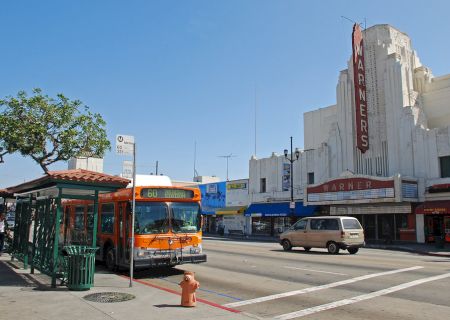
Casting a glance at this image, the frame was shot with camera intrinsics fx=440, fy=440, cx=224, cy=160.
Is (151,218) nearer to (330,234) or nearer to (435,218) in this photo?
(330,234)

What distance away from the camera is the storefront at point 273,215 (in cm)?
4109

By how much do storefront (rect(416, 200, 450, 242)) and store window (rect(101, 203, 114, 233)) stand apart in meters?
24.3

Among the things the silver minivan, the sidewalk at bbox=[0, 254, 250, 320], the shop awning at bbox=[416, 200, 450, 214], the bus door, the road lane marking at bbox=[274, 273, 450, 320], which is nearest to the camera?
the sidewalk at bbox=[0, 254, 250, 320]

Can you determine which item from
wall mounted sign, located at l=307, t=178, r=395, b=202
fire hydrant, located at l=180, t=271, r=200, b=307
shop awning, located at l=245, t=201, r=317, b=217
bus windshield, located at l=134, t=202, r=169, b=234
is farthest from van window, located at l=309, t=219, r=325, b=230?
shop awning, located at l=245, t=201, r=317, b=217

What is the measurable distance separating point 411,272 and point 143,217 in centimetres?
882

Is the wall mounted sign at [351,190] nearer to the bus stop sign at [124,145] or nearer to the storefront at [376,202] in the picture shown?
the storefront at [376,202]

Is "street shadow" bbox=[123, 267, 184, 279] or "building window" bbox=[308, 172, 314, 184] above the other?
"building window" bbox=[308, 172, 314, 184]

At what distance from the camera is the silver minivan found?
21672mm

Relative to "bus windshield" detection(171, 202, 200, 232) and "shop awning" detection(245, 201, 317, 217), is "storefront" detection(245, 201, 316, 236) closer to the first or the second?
"shop awning" detection(245, 201, 317, 217)

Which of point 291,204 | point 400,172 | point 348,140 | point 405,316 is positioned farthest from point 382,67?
point 405,316

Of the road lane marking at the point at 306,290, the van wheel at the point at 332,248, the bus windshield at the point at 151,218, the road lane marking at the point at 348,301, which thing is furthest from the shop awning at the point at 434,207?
the bus windshield at the point at 151,218

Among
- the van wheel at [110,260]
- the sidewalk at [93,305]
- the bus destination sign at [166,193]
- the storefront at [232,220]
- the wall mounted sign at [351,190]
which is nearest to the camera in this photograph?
the sidewalk at [93,305]

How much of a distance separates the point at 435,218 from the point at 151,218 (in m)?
26.1

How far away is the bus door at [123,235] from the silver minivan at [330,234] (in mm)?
11862
